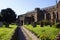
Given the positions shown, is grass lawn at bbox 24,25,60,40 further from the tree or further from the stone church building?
the tree

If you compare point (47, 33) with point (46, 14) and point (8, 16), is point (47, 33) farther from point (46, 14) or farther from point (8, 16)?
point (8, 16)

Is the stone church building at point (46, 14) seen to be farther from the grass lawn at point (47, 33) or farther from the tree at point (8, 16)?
the grass lawn at point (47, 33)

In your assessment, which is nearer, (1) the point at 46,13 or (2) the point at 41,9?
(1) the point at 46,13

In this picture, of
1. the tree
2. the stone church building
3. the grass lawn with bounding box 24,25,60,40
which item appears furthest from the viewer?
the tree

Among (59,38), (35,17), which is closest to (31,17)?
(35,17)

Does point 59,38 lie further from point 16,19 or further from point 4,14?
point 16,19

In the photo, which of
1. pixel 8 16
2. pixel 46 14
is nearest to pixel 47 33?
pixel 46 14

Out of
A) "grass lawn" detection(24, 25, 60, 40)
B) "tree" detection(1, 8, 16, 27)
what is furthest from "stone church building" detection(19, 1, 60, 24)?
"grass lawn" detection(24, 25, 60, 40)

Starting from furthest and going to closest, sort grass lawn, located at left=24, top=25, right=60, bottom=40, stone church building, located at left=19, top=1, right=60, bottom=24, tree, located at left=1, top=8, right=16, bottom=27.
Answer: tree, located at left=1, top=8, right=16, bottom=27 < stone church building, located at left=19, top=1, right=60, bottom=24 < grass lawn, located at left=24, top=25, right=60, bottom=40

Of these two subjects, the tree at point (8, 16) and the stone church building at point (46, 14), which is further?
the tree at point (8, 16)

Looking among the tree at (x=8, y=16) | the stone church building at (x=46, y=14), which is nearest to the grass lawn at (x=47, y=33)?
the stone church building at (x=46, y=14)

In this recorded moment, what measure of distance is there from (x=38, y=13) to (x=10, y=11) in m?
17.3

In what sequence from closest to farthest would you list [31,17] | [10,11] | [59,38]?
[59,38], [31,17], [10,11]

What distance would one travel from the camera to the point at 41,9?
180 ft
